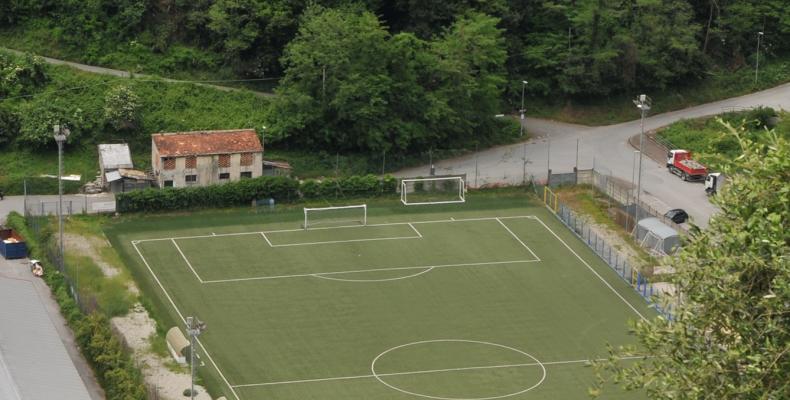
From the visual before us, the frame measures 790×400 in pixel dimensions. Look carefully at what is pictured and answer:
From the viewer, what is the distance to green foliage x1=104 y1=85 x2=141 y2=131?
309ft

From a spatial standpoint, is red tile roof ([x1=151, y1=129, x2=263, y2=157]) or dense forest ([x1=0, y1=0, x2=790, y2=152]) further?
dense forest ([x1=0, y1=0, x2=790, y2=152])

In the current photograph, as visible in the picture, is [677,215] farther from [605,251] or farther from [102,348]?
[102,348]

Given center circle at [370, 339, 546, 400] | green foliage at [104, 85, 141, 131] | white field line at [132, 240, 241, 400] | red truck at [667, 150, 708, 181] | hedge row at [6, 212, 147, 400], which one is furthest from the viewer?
red truck at [667, 150, 708, 181]

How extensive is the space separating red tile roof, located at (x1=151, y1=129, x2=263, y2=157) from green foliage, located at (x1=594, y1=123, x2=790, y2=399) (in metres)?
56.1

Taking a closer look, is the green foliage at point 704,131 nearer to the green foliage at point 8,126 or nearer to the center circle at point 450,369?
the center circle at point 450,369

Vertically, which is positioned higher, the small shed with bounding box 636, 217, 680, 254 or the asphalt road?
the asphalt road

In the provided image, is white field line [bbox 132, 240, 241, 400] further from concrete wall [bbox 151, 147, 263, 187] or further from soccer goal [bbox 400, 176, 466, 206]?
soccer goal [bbox 400, 176, 466, 206]

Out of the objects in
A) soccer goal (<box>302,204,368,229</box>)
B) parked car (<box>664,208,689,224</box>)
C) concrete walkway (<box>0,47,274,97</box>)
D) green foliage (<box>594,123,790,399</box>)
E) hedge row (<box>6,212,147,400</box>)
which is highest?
green foliage (<box>594,123,790,399</box>)

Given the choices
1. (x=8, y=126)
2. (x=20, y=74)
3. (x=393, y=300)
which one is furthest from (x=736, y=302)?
(x=20, y=74)

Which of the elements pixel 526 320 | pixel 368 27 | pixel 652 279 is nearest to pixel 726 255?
pixel 526 320

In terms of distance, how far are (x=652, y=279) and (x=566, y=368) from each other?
12.7 m

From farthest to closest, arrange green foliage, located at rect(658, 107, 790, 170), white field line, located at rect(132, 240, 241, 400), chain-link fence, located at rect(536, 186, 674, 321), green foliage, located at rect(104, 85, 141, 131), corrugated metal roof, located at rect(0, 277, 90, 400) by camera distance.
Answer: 1. green foliage, located at rect(658, 107, 790, 170)
2. green foliage, located at rect(104, 85, 141, 131)
3. chain-link fence, located at rect(536, 186, 674, 321)
4. white field line, located at rect(132, 240, 241, 400)
5. corrugated metal roof, located at rect(0, 277, 90, 400)

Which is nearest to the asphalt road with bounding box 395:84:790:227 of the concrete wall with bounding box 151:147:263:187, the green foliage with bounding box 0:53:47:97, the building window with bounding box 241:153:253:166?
the building window with bounding box 241:153:253:166

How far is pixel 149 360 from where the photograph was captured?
66.9 m
